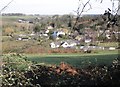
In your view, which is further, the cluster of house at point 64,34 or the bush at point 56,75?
the cluster of house at point 64,34

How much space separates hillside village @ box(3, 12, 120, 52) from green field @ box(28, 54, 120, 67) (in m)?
0.10

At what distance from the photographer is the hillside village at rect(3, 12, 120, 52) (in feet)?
16.9

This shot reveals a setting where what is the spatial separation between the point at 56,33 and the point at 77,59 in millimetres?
421

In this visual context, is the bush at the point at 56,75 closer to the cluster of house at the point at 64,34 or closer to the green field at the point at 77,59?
the green field at the point at 77,59

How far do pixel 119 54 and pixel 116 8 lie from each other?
1007mm

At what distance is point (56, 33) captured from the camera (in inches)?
206

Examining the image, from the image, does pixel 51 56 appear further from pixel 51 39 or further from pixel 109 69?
pixel 109 69

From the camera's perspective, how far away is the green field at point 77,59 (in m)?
5.18

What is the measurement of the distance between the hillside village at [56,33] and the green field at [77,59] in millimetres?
103

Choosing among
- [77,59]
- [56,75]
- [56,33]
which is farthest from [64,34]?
[56,75]

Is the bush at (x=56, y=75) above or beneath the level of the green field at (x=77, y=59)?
beneath

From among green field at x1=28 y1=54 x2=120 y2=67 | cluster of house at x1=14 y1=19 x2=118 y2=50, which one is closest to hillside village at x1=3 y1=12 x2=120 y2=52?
cluster of house at x1=14 y1=19 x2=118 y2=50

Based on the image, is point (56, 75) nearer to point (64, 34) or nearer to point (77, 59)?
point (77, 59)

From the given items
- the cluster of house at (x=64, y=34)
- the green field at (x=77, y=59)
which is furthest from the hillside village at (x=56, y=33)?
the green field at (x=77, y=59)
